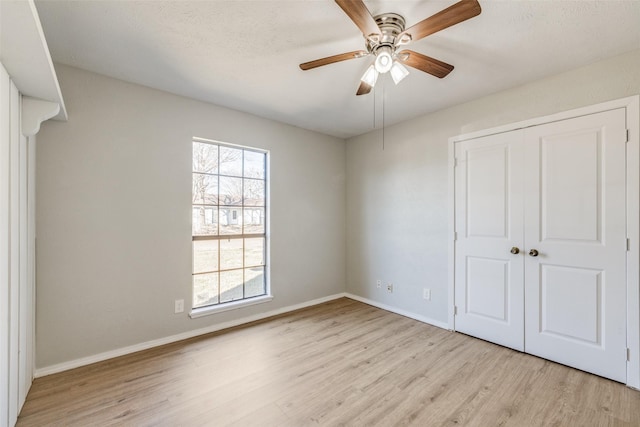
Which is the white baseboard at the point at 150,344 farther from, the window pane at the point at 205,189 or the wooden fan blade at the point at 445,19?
the wooden fan blade at the point at 445,19

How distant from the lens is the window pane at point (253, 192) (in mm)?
3496

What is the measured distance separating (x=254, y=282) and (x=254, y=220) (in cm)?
79

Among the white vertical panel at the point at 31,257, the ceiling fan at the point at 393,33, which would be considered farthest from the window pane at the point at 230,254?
the ceiling fan at the point at 393,33

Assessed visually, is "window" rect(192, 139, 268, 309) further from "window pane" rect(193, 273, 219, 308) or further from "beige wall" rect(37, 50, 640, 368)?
"beige wall" rect(37, 50, 640, 368)

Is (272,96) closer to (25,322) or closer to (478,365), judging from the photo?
(25,322)

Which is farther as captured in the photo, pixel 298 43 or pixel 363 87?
pixel 363 87

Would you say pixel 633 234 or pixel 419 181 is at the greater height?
pixel 419 181

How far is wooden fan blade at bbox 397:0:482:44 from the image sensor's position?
1.35 metres

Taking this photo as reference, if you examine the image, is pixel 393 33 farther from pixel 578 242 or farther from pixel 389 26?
pixel 578 242

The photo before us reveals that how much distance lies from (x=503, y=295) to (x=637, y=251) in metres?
1.03

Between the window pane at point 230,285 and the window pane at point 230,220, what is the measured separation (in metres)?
0.49

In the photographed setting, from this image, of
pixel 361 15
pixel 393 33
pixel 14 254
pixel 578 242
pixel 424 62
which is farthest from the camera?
pixel 578 242

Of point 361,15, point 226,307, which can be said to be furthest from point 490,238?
point 226,307

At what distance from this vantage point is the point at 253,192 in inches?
140
